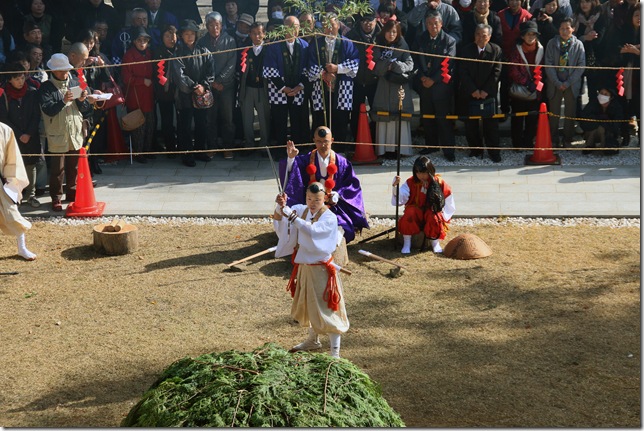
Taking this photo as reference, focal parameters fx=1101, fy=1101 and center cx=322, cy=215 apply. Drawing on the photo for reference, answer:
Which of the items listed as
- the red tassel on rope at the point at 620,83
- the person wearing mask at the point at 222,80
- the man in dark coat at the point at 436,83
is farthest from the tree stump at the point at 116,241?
the red tassel on rope at the point at 620,83

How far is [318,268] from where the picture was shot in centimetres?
914

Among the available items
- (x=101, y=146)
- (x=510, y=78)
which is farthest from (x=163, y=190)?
(x=510, y=78)

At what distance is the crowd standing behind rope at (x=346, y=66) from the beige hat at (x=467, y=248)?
2864 mm

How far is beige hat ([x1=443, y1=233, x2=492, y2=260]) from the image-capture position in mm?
11602

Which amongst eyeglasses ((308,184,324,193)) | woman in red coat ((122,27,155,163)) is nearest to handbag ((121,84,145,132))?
woman in red coat ((122,27,155,163))

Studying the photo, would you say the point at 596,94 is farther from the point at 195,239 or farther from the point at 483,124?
the point at 195,239

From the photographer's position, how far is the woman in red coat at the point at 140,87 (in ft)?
49.0

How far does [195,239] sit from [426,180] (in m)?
2.68

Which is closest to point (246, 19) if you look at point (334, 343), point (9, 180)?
point (9, 180)

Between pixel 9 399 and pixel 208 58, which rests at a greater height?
pixel 208 58

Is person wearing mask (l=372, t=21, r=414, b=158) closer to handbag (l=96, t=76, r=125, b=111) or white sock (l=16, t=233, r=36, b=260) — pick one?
handbag (l=96, t=76, r=125, b=111)

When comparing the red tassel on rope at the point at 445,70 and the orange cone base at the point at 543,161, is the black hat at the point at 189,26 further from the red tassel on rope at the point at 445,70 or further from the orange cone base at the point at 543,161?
the orange cone base at the point at 543,161

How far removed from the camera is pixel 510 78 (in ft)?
49.5

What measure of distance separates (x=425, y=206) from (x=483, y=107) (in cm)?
347
